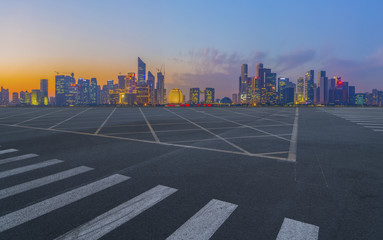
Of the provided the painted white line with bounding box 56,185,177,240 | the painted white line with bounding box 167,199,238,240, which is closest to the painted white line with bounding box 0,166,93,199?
the painted white line with bounding box 56,185,177,240

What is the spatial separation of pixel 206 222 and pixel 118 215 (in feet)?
4.21

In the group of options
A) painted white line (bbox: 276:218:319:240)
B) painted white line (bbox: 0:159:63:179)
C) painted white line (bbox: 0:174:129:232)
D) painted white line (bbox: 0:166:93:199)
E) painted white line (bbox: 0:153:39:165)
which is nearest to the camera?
painted white line (bbox: 276:218:319:240)

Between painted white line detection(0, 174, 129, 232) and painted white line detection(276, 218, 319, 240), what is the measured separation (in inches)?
124

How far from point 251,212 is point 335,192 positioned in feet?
6.23

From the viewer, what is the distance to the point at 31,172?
17.1 feet

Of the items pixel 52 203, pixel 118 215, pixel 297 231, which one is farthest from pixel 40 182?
pixel 297 231

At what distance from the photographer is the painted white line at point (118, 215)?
278 centimetres

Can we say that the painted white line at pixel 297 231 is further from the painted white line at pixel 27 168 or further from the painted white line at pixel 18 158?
the painted white line at pixel 18 158

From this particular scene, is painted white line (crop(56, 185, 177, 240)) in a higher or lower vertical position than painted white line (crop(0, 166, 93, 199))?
lower

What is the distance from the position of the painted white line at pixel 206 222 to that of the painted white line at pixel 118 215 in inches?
30.4

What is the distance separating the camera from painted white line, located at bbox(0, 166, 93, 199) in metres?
4.07

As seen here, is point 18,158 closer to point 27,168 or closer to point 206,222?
A: point 27,168

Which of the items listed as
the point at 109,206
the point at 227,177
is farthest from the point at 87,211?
the point at 227,177

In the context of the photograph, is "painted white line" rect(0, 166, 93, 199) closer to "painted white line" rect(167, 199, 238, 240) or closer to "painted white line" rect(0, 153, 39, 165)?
"painted white line" rect(0, 153, 39, 165)
